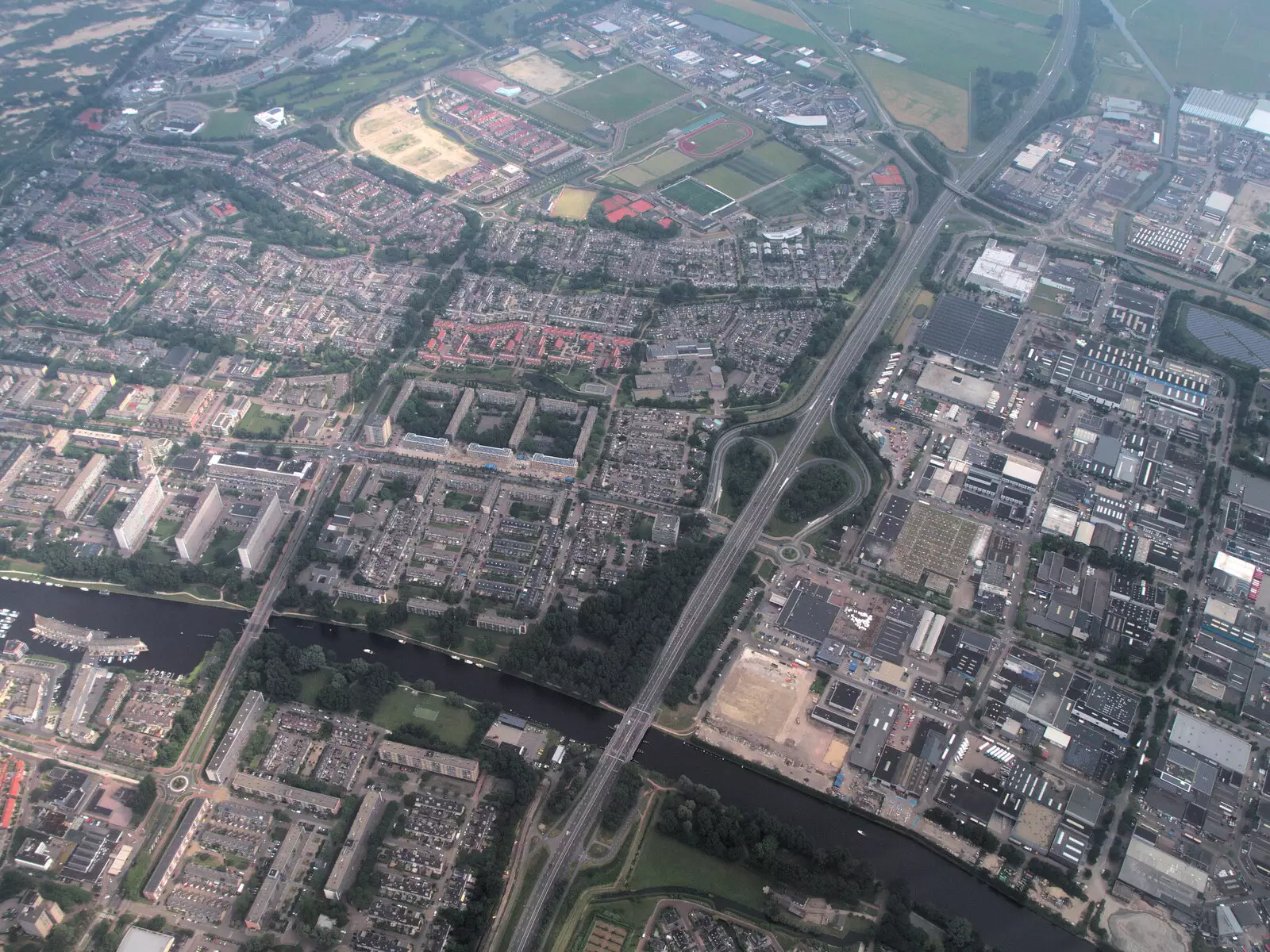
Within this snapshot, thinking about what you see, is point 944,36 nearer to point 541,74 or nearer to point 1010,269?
point 541,74

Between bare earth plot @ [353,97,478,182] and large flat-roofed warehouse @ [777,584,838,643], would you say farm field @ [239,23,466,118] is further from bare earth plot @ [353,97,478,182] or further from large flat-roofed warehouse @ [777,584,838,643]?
large flat-roofed warehouse @ [777,584,838,643]

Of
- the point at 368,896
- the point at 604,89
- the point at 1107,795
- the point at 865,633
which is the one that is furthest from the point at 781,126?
the point at 368,896

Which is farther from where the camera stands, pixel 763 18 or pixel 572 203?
pixel 763 18

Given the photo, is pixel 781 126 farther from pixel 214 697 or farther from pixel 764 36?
pixel 214 697

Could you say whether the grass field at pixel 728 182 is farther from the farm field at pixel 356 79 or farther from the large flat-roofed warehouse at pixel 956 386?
the farm field at pixel 356 79

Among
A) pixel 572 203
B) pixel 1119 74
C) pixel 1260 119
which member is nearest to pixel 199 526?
pixel 572 203

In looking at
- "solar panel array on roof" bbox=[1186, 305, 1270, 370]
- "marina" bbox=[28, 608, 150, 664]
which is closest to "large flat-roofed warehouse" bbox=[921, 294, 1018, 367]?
"solar panel array on roof" bbox=[1186, 305, 1270, 370]
